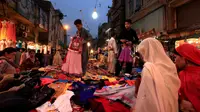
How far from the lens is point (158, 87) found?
2355 millimetres

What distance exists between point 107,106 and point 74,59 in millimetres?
3828

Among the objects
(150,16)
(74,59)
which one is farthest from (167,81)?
(150,16)

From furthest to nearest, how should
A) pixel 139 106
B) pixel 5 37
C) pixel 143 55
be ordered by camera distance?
pixel 5 37 → pixel 143 55 → pixel 139 106

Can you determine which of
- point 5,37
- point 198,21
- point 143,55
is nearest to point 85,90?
point 143,55

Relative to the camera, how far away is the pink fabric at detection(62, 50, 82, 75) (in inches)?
269

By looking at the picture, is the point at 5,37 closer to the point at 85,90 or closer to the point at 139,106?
the point at 85,90

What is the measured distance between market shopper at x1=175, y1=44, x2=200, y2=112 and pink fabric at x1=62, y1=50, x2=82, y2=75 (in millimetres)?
4474

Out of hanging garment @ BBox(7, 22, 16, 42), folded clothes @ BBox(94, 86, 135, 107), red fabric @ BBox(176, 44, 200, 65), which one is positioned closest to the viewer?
red fabric @ BBox(176, 44, 200, 65)

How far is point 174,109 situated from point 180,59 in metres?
0.78

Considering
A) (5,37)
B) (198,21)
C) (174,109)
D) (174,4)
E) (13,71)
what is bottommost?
(174,109)

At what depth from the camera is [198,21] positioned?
27.6 feet

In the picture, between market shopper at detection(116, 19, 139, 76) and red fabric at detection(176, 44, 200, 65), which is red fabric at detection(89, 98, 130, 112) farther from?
market shopper at detection(116, 19, 139, 76)

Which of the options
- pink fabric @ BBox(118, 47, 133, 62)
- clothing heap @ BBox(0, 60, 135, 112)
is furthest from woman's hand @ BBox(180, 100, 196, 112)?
pink fabric @ BBox(118, 47, 133, 62)

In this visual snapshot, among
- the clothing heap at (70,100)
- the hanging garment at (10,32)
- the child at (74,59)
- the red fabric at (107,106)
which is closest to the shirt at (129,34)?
the child at (74,59)
